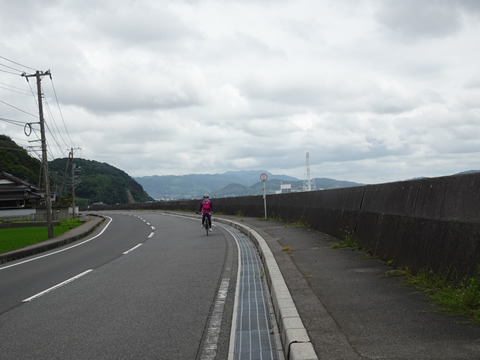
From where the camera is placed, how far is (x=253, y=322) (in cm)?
608

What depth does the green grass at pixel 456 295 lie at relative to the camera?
5059mm

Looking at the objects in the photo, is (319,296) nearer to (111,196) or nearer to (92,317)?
(92,317)

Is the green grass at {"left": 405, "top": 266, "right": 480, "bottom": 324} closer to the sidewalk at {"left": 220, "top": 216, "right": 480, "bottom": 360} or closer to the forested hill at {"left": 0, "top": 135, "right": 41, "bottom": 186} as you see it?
the sidewalk at {"left": 220, "top": 216, "right": 480, "bottom": 360}

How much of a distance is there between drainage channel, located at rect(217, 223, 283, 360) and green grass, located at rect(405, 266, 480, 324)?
6.14 ft

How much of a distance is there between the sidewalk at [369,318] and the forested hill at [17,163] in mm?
70712

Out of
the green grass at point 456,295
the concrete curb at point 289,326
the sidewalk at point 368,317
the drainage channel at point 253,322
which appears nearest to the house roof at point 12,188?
the drainage channel at point 253,322

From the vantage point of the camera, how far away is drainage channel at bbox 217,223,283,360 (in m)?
4.92

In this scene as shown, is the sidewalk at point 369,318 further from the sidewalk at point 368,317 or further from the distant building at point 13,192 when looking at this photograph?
the distant building at point 13,192

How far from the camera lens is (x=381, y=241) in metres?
9.13

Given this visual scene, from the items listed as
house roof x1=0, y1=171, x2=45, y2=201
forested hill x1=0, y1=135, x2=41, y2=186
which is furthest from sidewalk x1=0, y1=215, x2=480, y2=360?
forested hill x1=0, y1=135, x2=41, y2=186

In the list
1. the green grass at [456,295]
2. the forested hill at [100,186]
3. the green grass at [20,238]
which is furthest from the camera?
the forested hill at [100,186]

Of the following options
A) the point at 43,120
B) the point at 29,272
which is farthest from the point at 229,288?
the point at 43,120

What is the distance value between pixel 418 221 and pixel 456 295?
78.9 inches

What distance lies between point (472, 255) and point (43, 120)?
2517 cm
